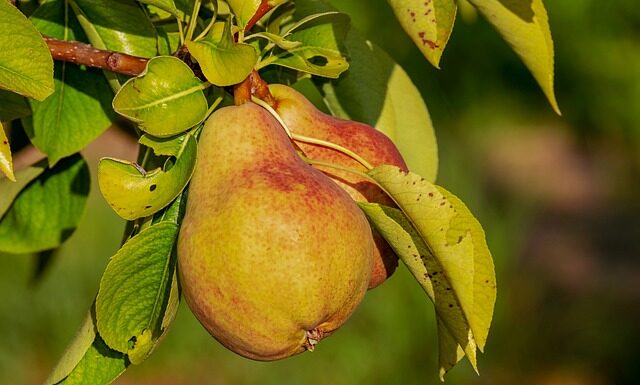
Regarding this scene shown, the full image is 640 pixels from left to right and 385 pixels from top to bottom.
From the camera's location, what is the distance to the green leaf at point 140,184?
2.32 feet

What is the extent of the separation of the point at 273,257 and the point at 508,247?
9.69 ft

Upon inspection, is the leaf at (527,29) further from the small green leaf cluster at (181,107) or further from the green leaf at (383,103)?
the green leaf at (383,103)

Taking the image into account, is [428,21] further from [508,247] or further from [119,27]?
[508,247]

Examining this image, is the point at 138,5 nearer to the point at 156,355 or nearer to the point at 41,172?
the point at 41,172

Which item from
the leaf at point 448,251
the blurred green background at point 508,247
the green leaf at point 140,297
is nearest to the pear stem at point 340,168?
the leaf at point 448,251

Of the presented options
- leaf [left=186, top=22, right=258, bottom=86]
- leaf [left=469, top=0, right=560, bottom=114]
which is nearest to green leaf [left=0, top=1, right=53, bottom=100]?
leaf [left=186, top=22, right=258, bottom=86]

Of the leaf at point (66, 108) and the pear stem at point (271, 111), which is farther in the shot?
the leaf at point (66, 108)

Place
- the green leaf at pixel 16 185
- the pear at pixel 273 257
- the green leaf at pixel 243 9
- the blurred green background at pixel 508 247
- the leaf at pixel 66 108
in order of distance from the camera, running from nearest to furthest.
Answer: the pear at pixel 273 257 → the green leaf at pixel 243 9 → the leaf at pixel 66 108 → the green leaf at pixel 16 185 → the blurred green background at pixel 508 247

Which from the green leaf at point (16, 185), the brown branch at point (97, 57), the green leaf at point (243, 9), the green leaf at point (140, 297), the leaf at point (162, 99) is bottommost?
the green leaf at point (16, 185)

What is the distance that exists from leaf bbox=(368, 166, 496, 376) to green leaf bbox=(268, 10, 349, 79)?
10cm

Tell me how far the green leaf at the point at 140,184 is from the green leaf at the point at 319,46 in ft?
0.36

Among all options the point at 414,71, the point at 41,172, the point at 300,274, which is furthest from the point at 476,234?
the point at 414,71

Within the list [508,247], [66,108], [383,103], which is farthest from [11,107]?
[508,247]

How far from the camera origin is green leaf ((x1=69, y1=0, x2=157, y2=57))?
2.76ft
